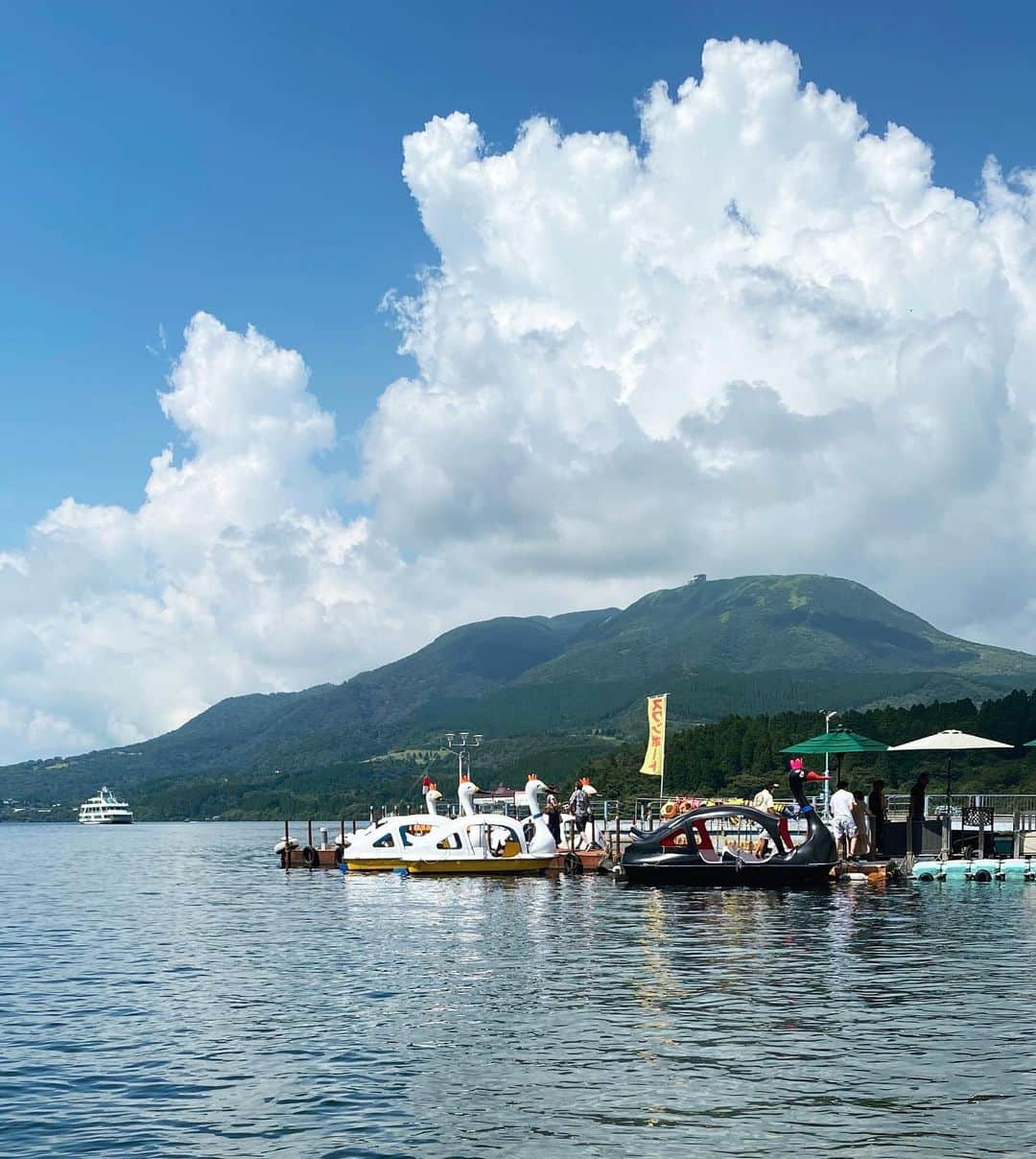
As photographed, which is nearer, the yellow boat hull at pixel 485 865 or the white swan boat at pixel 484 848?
the white swan boat at pixel 484 848

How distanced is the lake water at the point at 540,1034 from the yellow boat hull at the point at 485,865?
58.2ft

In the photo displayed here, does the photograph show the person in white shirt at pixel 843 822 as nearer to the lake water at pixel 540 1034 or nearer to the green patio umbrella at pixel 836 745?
the green patio umbrella at pixel 836 745

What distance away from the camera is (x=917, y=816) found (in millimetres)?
62594

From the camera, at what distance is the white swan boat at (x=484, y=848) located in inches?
2589

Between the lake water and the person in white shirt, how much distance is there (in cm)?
803

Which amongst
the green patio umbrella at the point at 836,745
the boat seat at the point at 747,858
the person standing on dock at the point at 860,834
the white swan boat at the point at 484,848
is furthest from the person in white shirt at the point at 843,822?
the white swan boat at the point at 484,848

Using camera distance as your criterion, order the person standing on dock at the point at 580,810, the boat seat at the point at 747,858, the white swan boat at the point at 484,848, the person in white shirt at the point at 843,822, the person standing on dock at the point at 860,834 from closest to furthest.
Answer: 1. the boat seat at the point at 747,858
2. the person in white shirt at the point at 843,822
3. the person standing on dock at the point at 860,834
4. the white swan boat at the point at 484,848
5. the person standing on dock at the point at 580,810

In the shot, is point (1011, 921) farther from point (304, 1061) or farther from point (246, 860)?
point (246, 860)

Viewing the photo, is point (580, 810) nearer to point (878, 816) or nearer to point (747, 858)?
point (747, 858)

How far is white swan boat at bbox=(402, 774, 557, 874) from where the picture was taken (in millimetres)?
65750

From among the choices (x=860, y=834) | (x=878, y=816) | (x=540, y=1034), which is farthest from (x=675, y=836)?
(x=540, y=1034)

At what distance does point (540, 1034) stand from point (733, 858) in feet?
105

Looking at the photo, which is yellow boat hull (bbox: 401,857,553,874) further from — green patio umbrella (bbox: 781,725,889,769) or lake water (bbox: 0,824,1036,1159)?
lake water (bbox: 0,824,1036,1159)

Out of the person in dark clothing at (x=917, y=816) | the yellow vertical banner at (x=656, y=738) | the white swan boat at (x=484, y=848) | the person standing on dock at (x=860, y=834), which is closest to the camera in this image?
the person standing on dock at (x=860, y=834)
